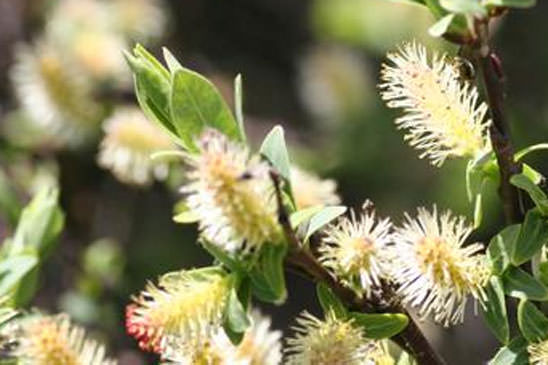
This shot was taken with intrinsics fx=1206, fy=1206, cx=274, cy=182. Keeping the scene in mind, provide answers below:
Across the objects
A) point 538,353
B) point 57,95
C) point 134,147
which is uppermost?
point 57,95

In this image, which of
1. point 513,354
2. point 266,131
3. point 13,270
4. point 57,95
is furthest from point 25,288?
point 266,131

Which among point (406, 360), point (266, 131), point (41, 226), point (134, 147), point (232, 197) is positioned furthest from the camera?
point (266, 131)

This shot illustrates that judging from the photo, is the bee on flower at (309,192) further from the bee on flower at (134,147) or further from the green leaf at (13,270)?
the bee on flower at (134,147)

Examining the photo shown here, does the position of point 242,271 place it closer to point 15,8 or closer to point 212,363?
point 212,363

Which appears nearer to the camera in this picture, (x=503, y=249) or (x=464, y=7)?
(x=464, y=7)

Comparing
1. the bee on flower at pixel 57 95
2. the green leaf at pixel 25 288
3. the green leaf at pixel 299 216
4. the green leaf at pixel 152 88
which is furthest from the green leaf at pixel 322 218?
the bee on flower at pixel 57 95

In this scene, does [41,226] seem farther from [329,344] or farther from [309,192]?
[329,344]

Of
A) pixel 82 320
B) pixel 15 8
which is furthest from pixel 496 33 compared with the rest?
pixel 82 320
